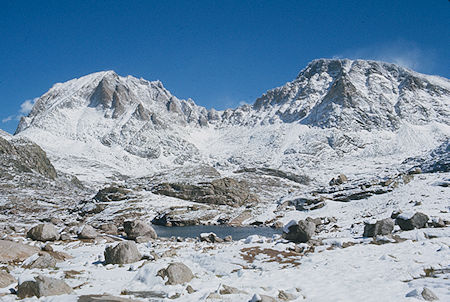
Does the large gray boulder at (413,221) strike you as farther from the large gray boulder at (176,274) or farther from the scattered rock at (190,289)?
the scattered rock at (190,289)

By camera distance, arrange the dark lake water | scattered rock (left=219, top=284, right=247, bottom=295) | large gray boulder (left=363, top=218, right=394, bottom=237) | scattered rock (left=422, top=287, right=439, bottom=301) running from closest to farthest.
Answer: scattered rock (left=422, top=287, right=439, bottom=301) < scattered rock (left=219, top=284, right=247, bottom=295) < large gray boulder (left=363, top=218, right=394, bottom=237) < the dark lake water

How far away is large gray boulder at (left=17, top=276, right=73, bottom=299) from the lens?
37.8 ft

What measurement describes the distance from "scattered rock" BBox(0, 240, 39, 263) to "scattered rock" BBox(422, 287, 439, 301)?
66.2ft

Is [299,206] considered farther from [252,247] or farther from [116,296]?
[116,296]

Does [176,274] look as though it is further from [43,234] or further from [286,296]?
[43,234]

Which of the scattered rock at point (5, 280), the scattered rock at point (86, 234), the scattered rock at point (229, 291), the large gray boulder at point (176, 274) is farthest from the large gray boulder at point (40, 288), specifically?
the scattered rock at point (86, 234)

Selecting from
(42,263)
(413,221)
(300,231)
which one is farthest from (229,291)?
(413,221)

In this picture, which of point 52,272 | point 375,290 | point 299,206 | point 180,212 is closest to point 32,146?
point 180,212

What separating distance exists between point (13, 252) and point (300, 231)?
65.2 feet

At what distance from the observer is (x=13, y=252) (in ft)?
60.5

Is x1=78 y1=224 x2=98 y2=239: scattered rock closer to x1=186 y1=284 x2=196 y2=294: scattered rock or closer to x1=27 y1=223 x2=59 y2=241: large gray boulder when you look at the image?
x1=27 y1=223 x2=59 y2=241: large gray boulder

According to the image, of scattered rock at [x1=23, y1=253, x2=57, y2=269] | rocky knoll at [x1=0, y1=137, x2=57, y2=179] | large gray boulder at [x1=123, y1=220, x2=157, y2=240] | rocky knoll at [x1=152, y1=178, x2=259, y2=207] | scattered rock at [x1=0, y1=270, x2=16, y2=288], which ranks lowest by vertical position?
scattered rock at [x1=0, y1=270, x2=16, y2=288]

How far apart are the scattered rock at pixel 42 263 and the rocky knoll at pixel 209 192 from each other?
102 m

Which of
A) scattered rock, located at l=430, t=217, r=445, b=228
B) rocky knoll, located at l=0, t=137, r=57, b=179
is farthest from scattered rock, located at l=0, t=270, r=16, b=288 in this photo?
rocky knoll, located at l=0, t=137, r=57, b=179
